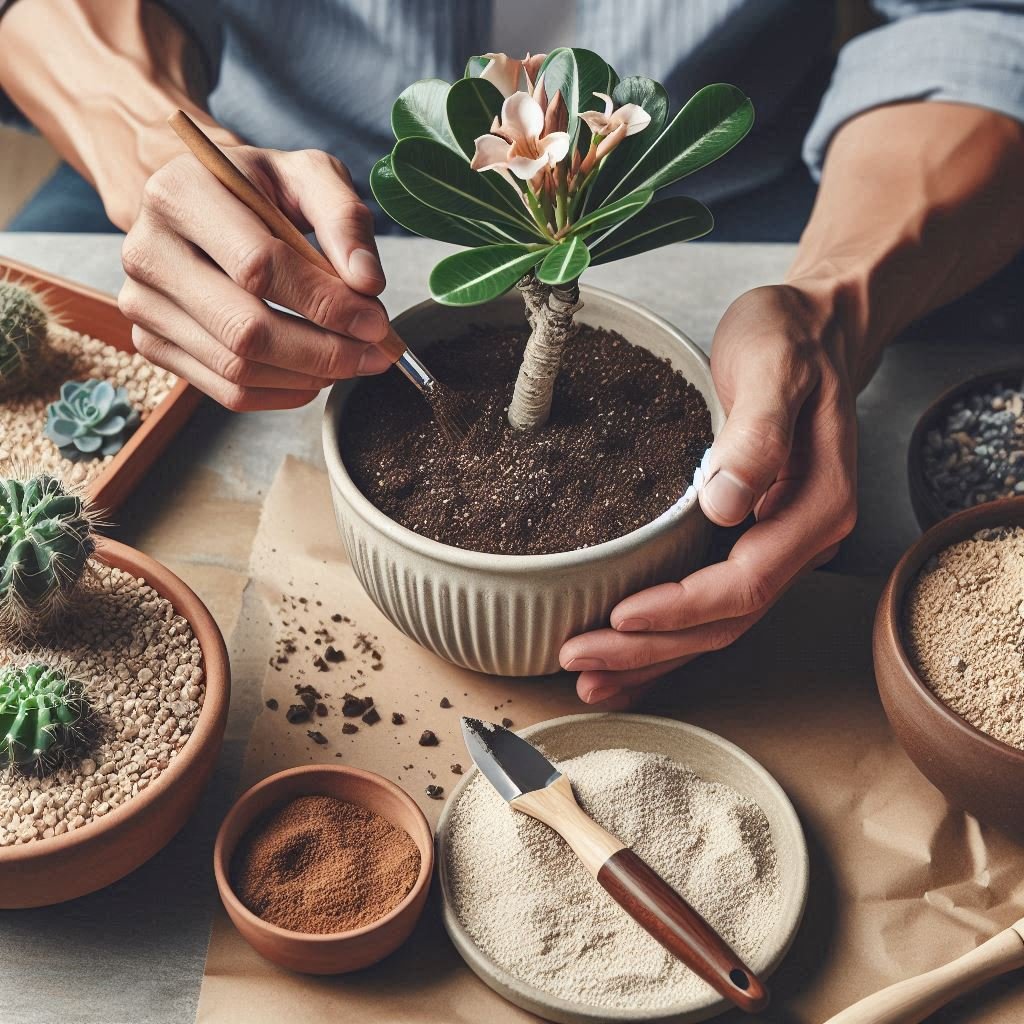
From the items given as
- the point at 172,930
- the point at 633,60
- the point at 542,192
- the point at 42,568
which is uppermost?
the point at 542,192

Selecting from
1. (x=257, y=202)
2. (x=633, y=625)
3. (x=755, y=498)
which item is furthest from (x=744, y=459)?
(x=257, y=202)

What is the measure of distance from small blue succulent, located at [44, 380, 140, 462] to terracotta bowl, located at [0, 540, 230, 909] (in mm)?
411

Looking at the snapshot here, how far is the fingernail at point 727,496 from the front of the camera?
930 mm

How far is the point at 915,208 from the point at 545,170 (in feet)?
2.39

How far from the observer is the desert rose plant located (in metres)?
0.80

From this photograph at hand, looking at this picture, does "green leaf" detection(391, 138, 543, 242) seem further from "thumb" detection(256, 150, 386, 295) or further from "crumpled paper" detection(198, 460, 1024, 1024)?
"crumpled paper" detection(198, 460, 1024, 1024)

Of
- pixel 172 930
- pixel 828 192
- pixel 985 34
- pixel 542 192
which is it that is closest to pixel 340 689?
pixel 172 930

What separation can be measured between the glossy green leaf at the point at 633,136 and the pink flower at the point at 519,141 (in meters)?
0.12

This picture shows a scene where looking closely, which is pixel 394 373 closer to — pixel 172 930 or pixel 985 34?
pixel 172 930

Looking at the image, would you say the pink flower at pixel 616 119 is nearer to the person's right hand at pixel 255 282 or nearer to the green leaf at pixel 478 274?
the green leaf at pixel 478 274

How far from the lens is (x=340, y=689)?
43.4 inches

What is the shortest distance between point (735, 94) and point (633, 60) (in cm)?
79

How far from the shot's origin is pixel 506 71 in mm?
865

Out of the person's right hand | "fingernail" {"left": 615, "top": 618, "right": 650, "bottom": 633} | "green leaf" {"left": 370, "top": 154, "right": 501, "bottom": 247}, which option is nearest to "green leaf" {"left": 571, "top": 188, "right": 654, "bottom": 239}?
"green leaf" {"left": 370, "top": 154, "right": 501, "bottom": 247}
